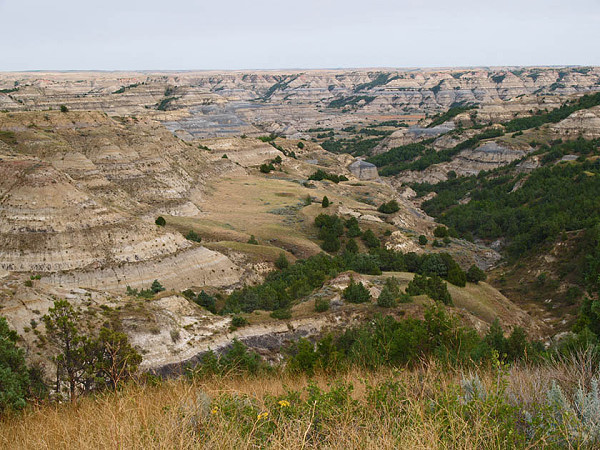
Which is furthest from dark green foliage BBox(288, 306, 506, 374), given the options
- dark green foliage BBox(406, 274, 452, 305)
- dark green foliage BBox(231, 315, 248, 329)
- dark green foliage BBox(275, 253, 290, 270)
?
dark green foliage BBox(275, 253, 290, 270)

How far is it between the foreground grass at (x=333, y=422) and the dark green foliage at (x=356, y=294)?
1763 centimetres

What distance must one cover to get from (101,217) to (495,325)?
24986 millimetres

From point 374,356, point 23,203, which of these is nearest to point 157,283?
point 23,203

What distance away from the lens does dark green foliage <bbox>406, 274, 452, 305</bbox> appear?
2605 centimetres

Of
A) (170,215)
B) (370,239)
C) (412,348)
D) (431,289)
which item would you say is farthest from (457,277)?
(170,215)

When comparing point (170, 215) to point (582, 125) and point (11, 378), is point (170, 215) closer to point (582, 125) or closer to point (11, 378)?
point (11, 378)

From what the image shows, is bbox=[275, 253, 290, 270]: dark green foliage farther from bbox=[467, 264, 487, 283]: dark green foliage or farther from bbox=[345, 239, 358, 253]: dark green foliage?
bbox=[467, 264, 487, 283]: dark green foliage

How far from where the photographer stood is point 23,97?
89062mm

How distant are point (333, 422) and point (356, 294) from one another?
19.1 metres

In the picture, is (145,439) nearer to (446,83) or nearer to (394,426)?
(394,426)

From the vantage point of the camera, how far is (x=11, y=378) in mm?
8250

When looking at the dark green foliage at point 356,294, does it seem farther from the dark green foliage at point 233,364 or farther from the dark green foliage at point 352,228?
the dark green foliage at point 352,228

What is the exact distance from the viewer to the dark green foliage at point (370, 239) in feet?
140

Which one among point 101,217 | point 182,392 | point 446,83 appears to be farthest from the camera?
point 446,83
